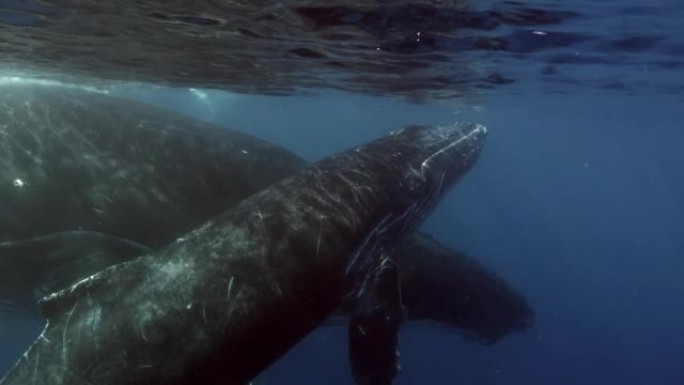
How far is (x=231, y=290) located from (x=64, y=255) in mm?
4478

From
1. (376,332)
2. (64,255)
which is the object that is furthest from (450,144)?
(64,255)

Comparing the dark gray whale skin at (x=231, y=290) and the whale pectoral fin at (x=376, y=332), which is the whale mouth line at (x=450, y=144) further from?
the whale pectoral fin at (x=376, y=332)

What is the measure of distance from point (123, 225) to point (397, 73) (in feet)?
47.1

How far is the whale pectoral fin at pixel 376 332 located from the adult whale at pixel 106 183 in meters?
2.44

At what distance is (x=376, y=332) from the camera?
8.73m

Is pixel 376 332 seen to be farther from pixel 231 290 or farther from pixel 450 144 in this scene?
pixel 450 144

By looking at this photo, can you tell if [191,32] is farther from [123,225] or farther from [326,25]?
[123,225]

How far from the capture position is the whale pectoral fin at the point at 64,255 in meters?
10.3

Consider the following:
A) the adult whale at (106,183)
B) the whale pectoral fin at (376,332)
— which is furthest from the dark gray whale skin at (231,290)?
the adult whale at (106,183)

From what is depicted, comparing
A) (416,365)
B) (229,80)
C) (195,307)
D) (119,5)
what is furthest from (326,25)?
(416,365)

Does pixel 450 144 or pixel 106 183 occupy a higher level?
pixel 106 183

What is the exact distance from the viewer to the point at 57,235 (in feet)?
33.8

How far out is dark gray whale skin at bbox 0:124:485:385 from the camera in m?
6.48

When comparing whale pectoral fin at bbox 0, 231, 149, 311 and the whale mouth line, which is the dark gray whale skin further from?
whale pectoral fin at bbox 0, 231, 149, 311
